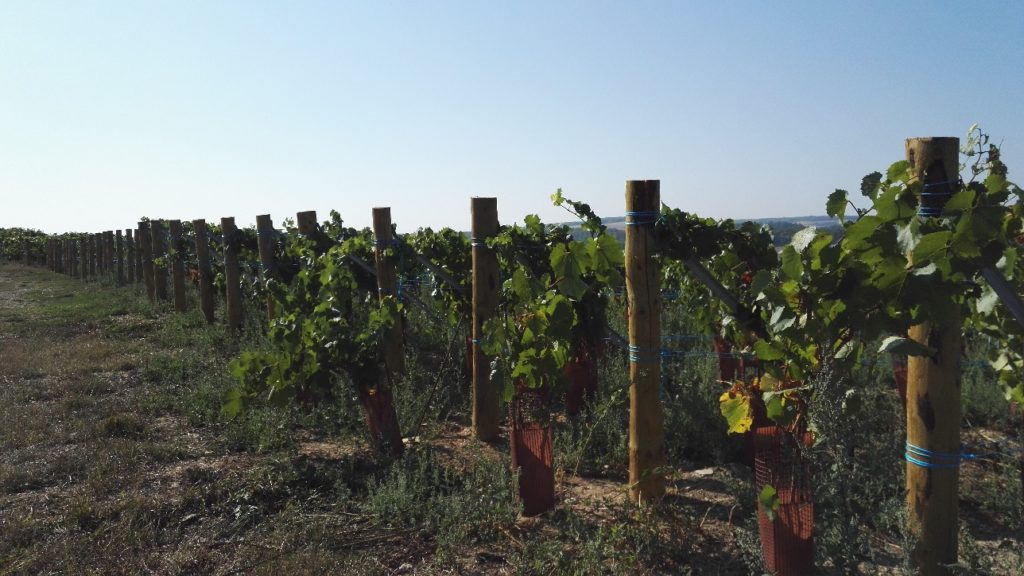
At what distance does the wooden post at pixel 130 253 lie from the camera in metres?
18.2

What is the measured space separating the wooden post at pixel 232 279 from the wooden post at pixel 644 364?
6791 mm

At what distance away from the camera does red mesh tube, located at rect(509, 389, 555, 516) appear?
3.56m

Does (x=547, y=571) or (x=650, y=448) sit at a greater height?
(x=650, y=448)


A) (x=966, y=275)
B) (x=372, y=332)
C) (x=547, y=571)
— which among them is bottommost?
(x=547, y=571)

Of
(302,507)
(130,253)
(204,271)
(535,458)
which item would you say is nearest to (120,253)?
(130,253)

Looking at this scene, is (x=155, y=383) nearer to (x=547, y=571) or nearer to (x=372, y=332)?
(x=372, y=332)

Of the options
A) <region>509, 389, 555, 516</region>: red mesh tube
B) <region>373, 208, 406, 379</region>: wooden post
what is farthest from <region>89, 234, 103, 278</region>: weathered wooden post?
<region>509, 389, 555, 516</region>: red mesh tube

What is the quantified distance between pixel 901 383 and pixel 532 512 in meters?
2.64

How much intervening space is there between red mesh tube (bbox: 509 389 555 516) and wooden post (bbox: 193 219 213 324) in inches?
311

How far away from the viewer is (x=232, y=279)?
9258 mm

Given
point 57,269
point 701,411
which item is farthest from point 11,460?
point 57,269

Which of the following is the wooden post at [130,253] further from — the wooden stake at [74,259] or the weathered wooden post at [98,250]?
the wooden stake at [74,259]

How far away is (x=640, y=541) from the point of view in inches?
123

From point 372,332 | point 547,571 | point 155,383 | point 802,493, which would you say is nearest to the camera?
point 802,493
